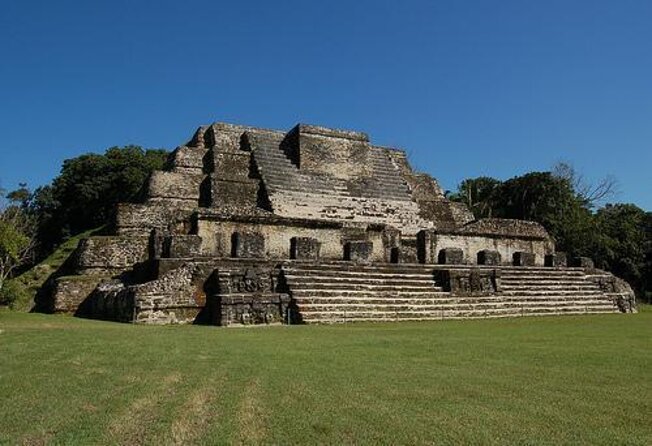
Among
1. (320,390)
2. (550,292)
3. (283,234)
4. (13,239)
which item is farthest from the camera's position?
(283,234)

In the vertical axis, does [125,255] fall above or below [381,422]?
above

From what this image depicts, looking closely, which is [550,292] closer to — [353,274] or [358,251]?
[358,251]

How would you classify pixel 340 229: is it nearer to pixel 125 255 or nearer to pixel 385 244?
pixel 385 244

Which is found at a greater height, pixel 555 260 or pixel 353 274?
pixel 555 260

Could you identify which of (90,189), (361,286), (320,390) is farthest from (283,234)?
(90,189)

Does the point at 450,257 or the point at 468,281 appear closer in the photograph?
the point at 468,281

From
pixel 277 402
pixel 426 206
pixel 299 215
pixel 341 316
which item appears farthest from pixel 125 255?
pixel 277 402

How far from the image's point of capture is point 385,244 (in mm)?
17047

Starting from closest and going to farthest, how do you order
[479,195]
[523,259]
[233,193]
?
[523,259], [233,193], [479,195]

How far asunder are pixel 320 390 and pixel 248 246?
883 centimetres

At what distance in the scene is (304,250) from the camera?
13.7 meters

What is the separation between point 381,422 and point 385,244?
13.3 metres

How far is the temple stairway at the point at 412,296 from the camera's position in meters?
11.6

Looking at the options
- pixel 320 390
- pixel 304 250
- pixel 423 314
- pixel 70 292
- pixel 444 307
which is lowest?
pixel 320 390
